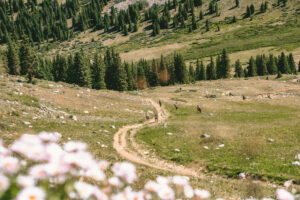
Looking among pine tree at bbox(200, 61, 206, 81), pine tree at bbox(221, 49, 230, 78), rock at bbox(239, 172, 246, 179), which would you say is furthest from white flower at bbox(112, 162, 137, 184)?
pine tree at bbox(200, 61, 206, 81)

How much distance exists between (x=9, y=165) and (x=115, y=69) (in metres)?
91.7

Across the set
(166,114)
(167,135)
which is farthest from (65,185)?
(166,114)

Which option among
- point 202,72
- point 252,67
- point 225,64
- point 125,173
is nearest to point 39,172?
point 125,173

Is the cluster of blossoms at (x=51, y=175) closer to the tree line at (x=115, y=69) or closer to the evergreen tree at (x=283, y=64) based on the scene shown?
the tree line at (x=115, y=69)

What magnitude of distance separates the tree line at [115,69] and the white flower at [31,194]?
271ft

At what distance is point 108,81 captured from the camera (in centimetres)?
9869

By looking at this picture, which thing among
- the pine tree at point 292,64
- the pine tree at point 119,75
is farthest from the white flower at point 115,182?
the pine tree at point 292,64

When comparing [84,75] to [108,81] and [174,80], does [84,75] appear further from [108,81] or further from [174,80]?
[174,80]

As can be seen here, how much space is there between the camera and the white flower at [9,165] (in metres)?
1.65

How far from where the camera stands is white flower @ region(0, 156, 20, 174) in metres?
1.65

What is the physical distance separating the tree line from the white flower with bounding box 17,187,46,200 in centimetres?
8254

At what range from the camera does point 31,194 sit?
1.37 metres

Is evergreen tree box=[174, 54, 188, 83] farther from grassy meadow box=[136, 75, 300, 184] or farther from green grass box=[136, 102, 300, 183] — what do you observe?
green grass box=[136, 102, 300, 183]

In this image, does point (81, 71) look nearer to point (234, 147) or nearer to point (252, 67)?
point (234, 147)
